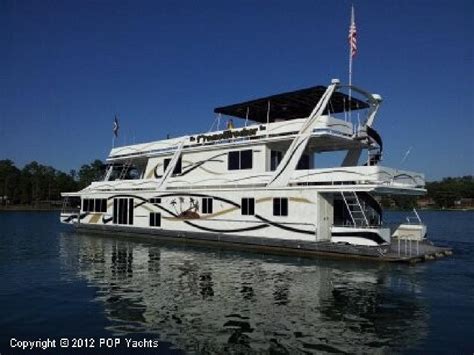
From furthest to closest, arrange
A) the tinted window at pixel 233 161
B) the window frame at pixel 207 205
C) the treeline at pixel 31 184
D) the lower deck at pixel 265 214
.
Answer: the treeline at pixel 31 184 → the window frame at pixel 207 205 → the tinted window at pixel 233 161 → the lower deck at pixel 265 214

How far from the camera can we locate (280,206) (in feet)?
76.5

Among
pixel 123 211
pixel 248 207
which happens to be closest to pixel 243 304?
pixel 248 207

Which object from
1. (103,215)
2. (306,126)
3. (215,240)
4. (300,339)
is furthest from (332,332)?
(103,215)

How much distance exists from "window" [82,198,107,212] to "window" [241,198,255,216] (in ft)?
46.6

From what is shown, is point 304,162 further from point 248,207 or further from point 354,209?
point 354,209

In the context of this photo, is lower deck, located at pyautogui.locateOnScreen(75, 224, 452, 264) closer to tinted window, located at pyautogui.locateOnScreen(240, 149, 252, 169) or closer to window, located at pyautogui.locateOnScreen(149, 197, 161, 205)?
window, located at pyautogui.locateOnScreen(149, 197, 161, 205)

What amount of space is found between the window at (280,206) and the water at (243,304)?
2671 millimetres

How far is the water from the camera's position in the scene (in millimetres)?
9891

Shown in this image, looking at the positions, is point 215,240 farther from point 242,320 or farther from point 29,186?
point 29,186

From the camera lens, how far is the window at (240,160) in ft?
84.7

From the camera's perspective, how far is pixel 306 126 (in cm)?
2300

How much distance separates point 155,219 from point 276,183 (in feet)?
34.9

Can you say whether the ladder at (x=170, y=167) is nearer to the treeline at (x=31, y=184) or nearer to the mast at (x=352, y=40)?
the mast at (x=352, y=40)

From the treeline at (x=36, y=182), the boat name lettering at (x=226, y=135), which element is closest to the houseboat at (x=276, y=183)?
the boat name lettering at (x=226, y=135)
